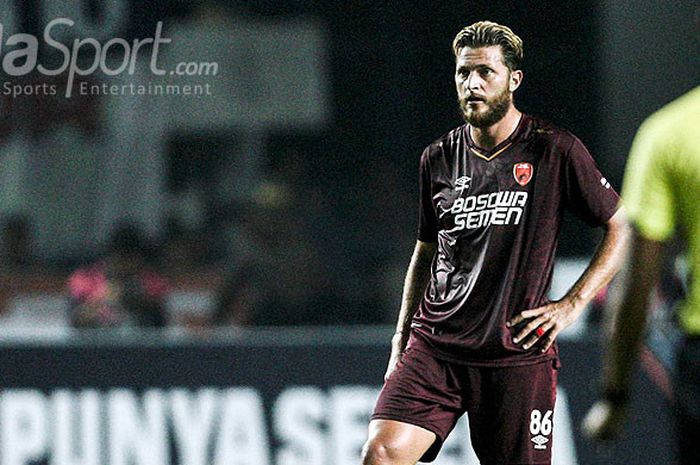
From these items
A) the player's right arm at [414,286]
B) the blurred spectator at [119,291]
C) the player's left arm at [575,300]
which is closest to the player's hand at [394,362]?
the player's right arm at [414,286]

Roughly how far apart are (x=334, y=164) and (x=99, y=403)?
404 cm

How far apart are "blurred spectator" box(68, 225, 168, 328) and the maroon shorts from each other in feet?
17.1

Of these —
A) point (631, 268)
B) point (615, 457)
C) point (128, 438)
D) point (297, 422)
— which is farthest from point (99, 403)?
point (631, 268)

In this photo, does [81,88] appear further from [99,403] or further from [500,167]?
[500,167]

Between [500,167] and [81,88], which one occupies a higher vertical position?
[81,88]

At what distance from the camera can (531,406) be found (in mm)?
6270

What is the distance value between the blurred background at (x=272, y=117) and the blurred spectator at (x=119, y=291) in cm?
19

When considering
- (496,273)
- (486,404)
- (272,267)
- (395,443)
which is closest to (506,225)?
(496,273)

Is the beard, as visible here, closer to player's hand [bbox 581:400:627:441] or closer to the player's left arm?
the player's left arm

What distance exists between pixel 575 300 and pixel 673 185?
74.4 inches

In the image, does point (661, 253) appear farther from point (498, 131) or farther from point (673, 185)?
point (498, 131)

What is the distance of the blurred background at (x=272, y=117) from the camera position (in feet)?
41.2

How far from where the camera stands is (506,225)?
6168 mm

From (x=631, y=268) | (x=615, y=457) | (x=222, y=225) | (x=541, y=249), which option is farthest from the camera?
(x=222, y=225)
